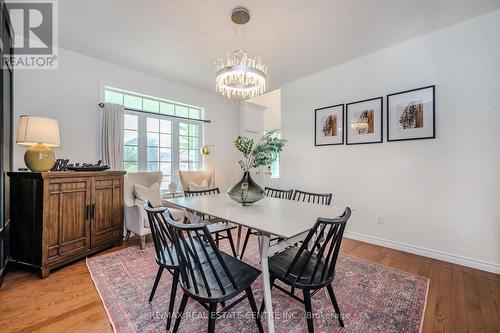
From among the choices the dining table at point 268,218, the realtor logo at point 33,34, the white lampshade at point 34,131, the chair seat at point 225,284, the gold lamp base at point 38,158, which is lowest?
the chair seat at point 225,284

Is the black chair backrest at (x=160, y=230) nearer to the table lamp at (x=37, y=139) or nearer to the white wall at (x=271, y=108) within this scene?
the table lamp at (x=37, y=139)

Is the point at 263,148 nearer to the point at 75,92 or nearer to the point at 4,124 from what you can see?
the point at 4,124

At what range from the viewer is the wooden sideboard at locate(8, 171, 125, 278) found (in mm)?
2115

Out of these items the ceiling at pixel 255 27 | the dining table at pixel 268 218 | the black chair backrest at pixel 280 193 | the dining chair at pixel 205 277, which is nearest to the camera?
the dining chair at pixel 205 277

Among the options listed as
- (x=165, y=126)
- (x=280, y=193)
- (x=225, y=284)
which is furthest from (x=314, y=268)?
(x=165, y=126)

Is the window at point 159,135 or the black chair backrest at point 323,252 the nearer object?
the black chair backrest at point 323,252

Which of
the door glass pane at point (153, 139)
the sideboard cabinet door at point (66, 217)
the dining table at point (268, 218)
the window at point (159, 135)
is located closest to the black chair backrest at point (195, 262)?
the dining table at point (268, 218)

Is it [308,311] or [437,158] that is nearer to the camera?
[308,311]

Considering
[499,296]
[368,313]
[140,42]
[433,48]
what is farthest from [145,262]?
[433,48]

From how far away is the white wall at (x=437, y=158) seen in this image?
2301 mm

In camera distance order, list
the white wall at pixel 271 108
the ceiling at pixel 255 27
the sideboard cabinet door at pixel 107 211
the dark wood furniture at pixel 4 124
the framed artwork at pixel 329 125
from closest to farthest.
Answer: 1. the dark wood furniture at pixel 4 124
2. the ceiling at pixel 255 27
3. the sideboard cabinet door at pixel 107 211
4. the framed artwork at pixel 329 125
5. the white wall at pixel 271 108

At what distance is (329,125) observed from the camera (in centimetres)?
355

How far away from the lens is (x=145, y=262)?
8.03ft

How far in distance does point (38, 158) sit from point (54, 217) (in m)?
0.60
